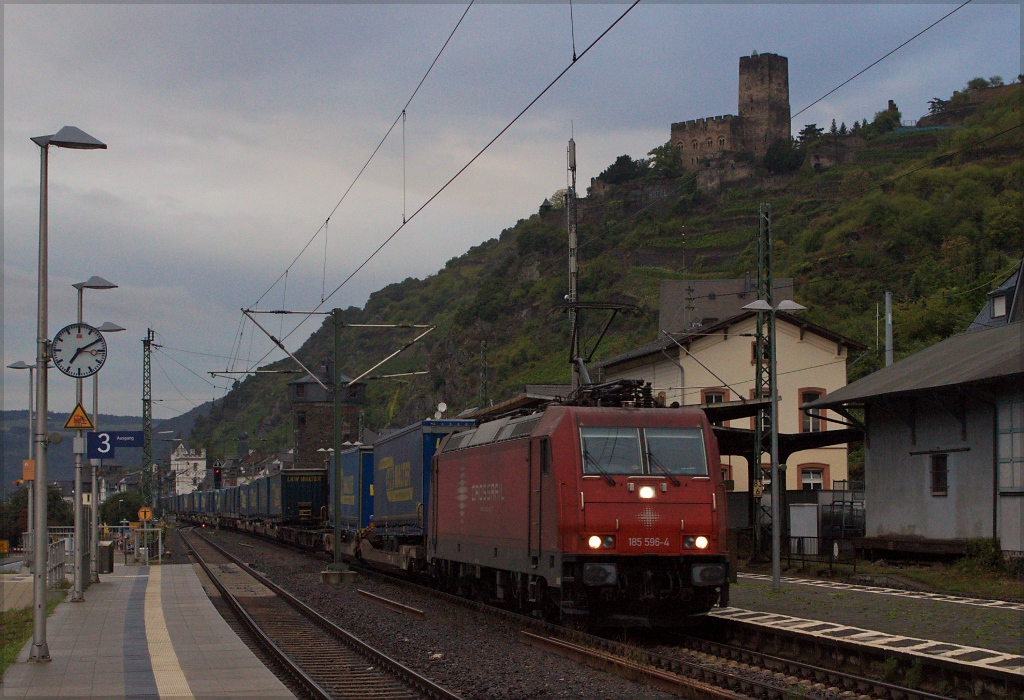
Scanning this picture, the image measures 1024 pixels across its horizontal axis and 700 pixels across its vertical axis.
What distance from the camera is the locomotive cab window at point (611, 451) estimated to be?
14438 millimetres

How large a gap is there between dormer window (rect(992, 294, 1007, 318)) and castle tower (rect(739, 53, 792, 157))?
11643 cm

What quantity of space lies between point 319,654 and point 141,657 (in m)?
2.37

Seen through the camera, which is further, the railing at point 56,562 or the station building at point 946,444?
the railing at point 56,562

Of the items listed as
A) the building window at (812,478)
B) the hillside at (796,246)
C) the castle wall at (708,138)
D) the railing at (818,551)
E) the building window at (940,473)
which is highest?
the castle wall at (708,138)

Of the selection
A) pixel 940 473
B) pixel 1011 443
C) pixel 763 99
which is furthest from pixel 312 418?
pixel 763 99

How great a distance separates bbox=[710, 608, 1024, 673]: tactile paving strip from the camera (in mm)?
11344

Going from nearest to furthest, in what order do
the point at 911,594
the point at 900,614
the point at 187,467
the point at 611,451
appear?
the point at 611,451, the point at 900,614, the point at 911,594, the point at 187,467

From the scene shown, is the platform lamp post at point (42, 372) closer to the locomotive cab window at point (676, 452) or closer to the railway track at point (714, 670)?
the railway track at point (714, 670)

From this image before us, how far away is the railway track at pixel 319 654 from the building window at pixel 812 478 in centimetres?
3061

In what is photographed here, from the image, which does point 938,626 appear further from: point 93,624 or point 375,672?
point 93,624

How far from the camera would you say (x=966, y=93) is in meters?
144

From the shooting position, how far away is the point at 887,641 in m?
12.9

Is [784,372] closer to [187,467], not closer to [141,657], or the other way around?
[141,657]

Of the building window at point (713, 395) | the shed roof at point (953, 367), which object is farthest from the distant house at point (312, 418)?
the shed roof at point (953, 367)
